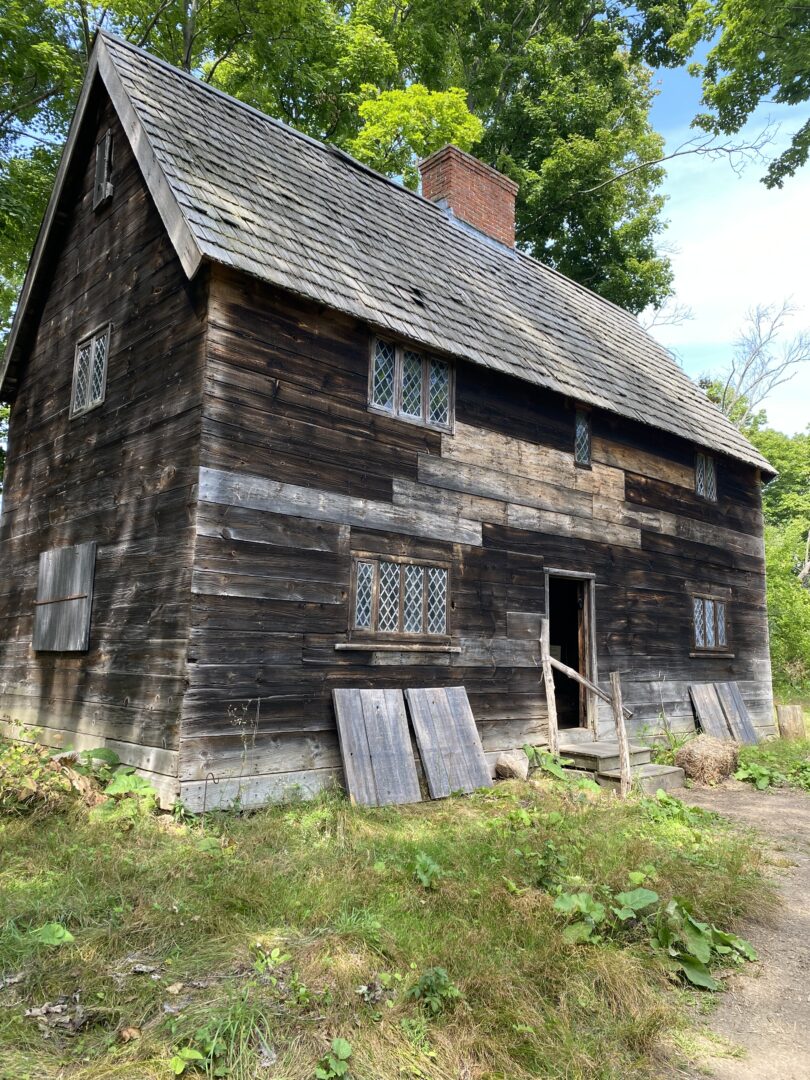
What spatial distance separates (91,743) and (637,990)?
6326 millimetres

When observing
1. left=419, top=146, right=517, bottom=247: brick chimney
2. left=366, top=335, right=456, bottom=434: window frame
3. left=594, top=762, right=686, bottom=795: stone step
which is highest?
left=419, top=146, right=517, bottom=247: brick chimney

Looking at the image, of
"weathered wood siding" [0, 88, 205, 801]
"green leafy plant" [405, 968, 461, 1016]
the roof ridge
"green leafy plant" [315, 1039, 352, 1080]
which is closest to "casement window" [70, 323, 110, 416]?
"weathered wood siding" [0, 88, 205, 801]

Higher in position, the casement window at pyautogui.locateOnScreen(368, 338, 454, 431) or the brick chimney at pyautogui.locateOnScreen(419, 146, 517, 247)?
the brick chimney at pyautogui.locateOnScreen(419, 146, 517, 247)

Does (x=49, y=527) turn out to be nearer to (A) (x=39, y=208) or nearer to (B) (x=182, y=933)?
(B) (x=182, y=933)

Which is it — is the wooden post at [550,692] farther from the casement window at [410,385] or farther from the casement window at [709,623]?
the casement window at [709,623]

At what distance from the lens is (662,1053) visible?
382 cm

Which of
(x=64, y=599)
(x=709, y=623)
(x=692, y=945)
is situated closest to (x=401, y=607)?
(x=64, y=599)

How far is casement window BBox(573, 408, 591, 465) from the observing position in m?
11.9

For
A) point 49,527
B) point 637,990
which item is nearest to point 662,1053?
point 637,990

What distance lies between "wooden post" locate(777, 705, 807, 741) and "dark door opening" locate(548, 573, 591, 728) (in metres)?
3.90

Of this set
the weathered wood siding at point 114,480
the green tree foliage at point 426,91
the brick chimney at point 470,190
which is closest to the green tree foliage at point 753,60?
the green tree foliage at point 426,91

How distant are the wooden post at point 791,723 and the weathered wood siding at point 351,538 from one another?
269 centimetres

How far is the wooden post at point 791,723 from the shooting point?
47.2 feet

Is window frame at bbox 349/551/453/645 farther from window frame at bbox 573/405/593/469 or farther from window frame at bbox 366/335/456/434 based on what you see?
window frame at bbox 573/405/593/469
